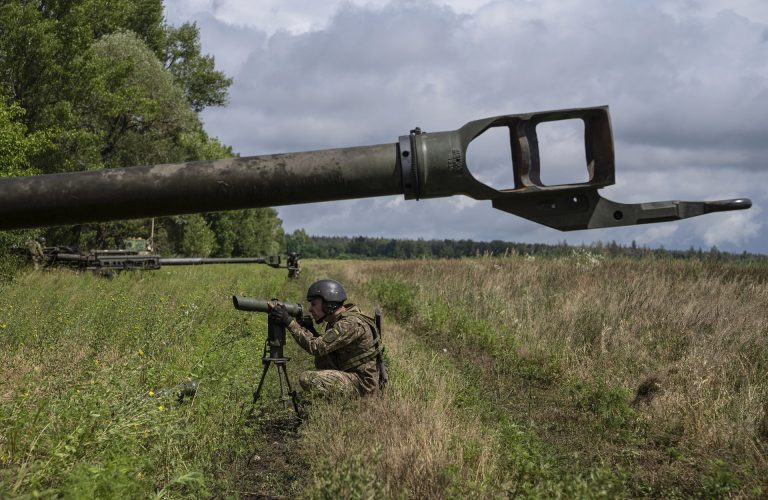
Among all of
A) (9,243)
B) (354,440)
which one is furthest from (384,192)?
(9,243)

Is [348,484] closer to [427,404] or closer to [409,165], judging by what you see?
[409,165]

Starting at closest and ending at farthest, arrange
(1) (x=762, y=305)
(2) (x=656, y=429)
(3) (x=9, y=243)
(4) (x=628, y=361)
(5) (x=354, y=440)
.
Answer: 1. (5) (x=354, y=440)
2. (2) (x=656, y=429)
3. (4) (x=628, y=361)
4. (1) (x=762, y=305)
5. (3) (x=9, y=243)

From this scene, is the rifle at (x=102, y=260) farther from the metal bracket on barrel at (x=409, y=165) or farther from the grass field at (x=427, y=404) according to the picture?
the metal bracket on barrel at (x=409, y=165)

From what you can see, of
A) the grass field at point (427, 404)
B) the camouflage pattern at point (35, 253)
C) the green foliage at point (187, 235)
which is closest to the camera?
the grass field at point (427, 404)

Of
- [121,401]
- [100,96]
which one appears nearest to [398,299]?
[121,401]

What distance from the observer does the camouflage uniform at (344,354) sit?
23.5 feet

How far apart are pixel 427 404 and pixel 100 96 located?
2677 centimetres

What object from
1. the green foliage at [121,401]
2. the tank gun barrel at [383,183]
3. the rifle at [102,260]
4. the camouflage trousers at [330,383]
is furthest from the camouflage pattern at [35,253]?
the tank gun barrel at [383,183]

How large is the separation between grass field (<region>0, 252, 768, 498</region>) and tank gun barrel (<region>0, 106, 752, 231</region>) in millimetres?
1500

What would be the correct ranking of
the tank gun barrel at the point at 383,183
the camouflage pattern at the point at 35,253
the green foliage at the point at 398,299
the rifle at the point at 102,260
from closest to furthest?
the tank gun barrel at the point at 383,183
the green foliage at the point at 398,299
the camouflage pattern at the point at 35,253
the rifle at the point at 102,260

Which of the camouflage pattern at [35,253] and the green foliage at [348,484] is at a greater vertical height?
the camouflage pattern at [35,253]

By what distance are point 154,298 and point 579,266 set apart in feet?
33.0

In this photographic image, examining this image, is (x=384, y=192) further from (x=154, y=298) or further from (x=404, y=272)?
(x=404, y=272)

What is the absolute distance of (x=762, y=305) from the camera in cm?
1157
